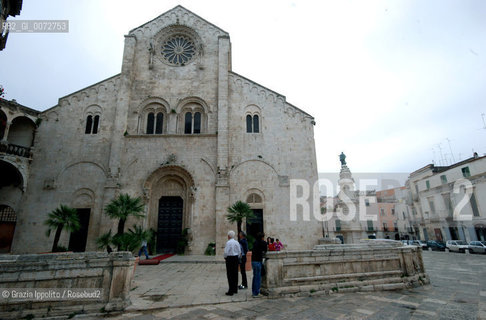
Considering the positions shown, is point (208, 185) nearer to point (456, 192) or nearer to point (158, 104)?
point (158, 104)

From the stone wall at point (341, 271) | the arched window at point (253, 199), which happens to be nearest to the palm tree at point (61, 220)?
the arched window at point (253, 199)

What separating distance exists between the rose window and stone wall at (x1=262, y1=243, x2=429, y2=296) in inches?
696

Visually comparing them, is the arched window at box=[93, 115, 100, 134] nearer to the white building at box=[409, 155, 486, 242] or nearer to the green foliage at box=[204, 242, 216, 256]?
the green foliage at box=[204, 242, 216, 256]

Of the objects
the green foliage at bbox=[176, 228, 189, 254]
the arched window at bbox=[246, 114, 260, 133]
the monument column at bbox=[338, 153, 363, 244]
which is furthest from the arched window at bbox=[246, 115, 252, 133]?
the monument column at bbox=[338, 153, 363, 244]

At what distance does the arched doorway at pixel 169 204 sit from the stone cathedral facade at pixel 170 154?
7 cm

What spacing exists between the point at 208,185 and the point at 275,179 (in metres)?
4.45

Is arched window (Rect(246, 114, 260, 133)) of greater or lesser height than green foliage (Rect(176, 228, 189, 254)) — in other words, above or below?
above

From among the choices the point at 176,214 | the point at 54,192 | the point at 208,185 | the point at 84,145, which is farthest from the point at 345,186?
the point at 54,192

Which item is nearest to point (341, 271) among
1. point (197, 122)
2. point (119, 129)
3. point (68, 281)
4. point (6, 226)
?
point (68, 281)

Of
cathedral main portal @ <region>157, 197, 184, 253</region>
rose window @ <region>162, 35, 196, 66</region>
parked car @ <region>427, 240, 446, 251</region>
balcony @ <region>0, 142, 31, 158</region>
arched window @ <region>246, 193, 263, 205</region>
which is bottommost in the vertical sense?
parked car @ <region>427, 240, 446, 251</region>

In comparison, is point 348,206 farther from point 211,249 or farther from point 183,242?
point 183,242

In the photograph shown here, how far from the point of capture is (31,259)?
19.3 feet

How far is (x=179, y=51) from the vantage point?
20359mm

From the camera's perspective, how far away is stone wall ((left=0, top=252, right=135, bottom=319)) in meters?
5.01
